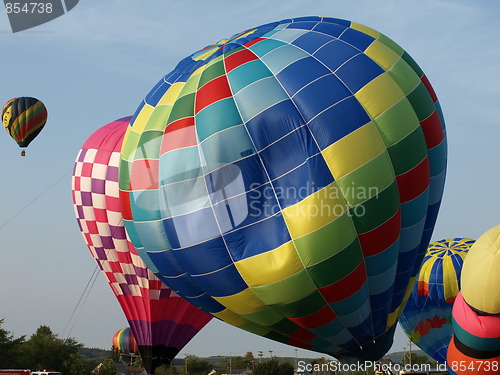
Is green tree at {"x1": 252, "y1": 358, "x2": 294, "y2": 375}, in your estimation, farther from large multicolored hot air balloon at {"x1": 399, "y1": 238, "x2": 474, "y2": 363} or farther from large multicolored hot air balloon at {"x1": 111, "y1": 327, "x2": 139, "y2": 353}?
large multicolored hot air balloon at {"x1": 399, "y1": 238, "x2": 474, "y2": 363}

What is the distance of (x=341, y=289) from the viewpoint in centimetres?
1042

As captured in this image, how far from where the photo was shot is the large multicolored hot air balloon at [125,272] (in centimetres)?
1762

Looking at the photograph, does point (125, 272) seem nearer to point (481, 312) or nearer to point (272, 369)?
point (481, 312)

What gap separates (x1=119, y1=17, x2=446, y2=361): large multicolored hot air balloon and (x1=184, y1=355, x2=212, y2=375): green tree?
3859cm

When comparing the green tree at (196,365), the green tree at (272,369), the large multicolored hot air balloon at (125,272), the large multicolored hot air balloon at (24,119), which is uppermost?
the large multicolored hot air balloon at (24,119)

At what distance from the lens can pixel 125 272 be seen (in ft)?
58.7

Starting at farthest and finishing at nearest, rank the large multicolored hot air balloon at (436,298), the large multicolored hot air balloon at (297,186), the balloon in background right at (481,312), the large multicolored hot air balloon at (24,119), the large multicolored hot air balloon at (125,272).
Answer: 1. the large multicolored hot air balloon at (436,298)
2. the large multicolored hot air balloon at (24,119)
3. the large multicolored hot air balloon at (125,272)
4. the balloon in background right at (481,312)
5. the large multicolored hot air balloon at (297,186)

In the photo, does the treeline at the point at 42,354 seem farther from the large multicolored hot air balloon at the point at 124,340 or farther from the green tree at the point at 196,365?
the green tree at the point at 196,365

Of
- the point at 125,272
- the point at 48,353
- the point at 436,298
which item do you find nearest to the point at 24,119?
the point at 125,272

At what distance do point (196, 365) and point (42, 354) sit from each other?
657 inches

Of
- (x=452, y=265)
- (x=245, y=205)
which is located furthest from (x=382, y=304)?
(x=452, y=265)

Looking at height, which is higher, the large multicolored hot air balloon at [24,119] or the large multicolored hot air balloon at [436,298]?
the large multicolored hot air balloon at [24,119]

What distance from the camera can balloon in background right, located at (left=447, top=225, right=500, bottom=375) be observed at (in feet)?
36.6

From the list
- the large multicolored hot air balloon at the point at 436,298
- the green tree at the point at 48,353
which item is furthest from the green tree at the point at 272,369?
the large multicolored hot air balloon at the point at 436,298
